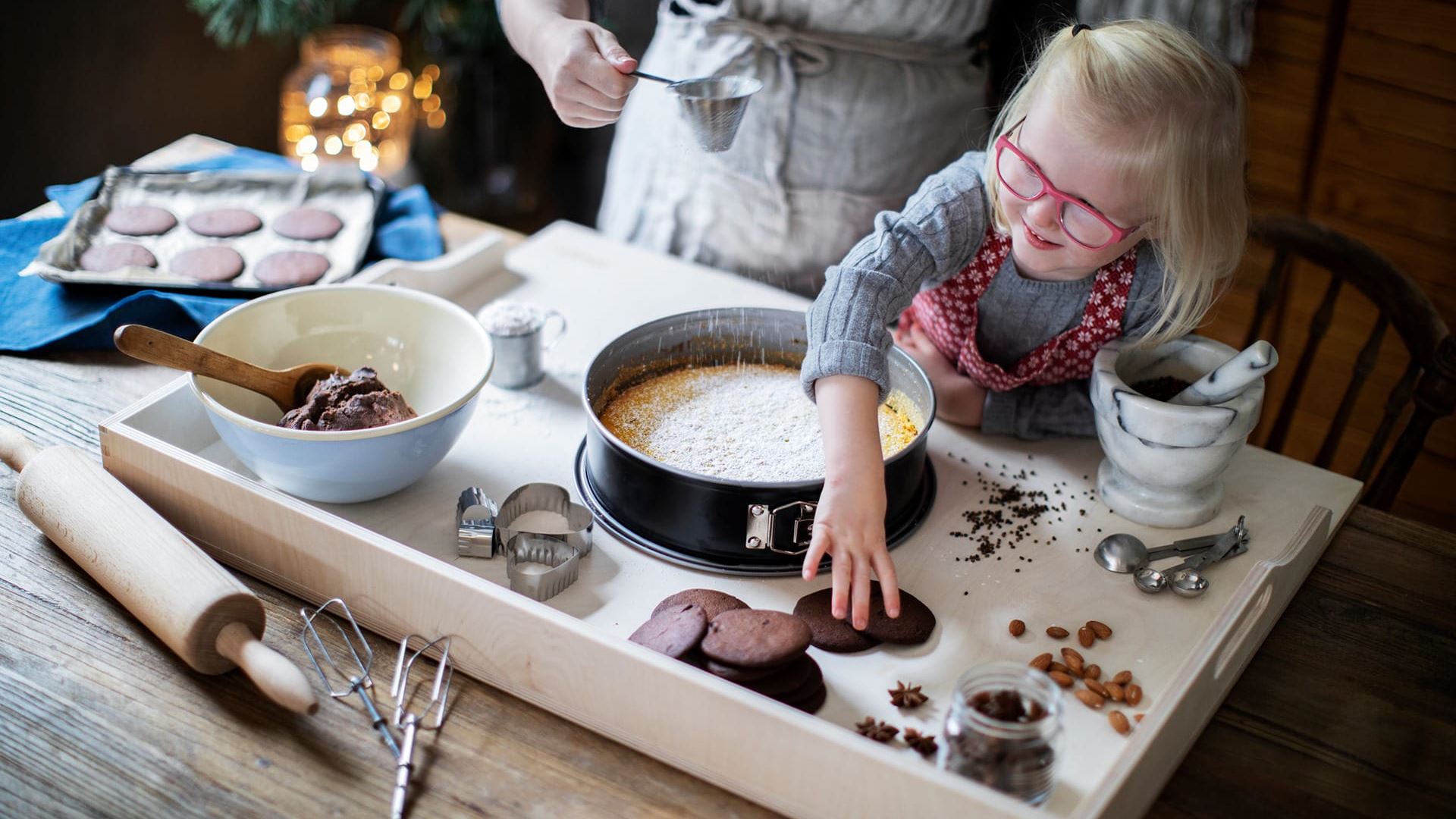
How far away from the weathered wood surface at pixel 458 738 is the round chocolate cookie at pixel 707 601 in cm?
15

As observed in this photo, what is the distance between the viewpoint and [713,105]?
4.00 feet

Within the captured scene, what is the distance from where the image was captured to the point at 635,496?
1.15 m

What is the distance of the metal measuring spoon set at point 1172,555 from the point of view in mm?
1143

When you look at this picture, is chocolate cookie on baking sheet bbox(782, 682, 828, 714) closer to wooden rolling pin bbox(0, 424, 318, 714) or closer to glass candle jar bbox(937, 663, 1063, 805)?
glass candle jar bbox(937, 663, 1063, 805)

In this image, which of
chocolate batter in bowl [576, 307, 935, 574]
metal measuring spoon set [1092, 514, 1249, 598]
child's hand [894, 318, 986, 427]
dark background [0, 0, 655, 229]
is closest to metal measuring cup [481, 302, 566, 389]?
chocolate batter in bowl [576, 307, 935, 574]

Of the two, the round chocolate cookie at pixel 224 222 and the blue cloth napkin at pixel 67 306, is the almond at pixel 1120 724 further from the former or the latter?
the round chocolate cookie at pixel 224 222

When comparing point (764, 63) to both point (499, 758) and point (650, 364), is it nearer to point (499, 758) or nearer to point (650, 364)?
point (650, 364)

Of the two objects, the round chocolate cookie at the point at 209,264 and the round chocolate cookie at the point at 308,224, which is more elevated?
the round chocolate cookie at the point at 308,224

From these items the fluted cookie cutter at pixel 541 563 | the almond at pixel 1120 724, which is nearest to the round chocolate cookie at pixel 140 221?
the fluted cookie cutter at pixel 541 563

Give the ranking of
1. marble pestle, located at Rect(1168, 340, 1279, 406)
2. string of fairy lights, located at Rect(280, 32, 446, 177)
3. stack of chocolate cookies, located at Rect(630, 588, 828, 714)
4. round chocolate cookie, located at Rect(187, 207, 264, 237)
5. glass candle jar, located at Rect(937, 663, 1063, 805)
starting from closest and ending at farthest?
1. glass candle jar, located at Rect(937, 663, 1063, 805)
2. stack of chocolate cookies, located at Rect(630, 588, 828, 714)
3. marble pestle, located at Rect(1168, 340, 1279, 406)
4. round chocolate cookie, located at Rect(187, 207, 264, 237)
5. string of fairy lights, located at Rect(280, 32, 446, 177)

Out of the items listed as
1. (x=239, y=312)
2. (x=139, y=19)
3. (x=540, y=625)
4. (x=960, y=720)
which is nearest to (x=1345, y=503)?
(x=960, y=720)

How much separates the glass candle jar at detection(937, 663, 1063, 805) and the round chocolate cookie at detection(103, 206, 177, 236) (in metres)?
1.31

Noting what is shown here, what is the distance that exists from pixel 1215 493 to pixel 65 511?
1.18 metres

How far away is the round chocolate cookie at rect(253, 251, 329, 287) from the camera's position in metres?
1.53
